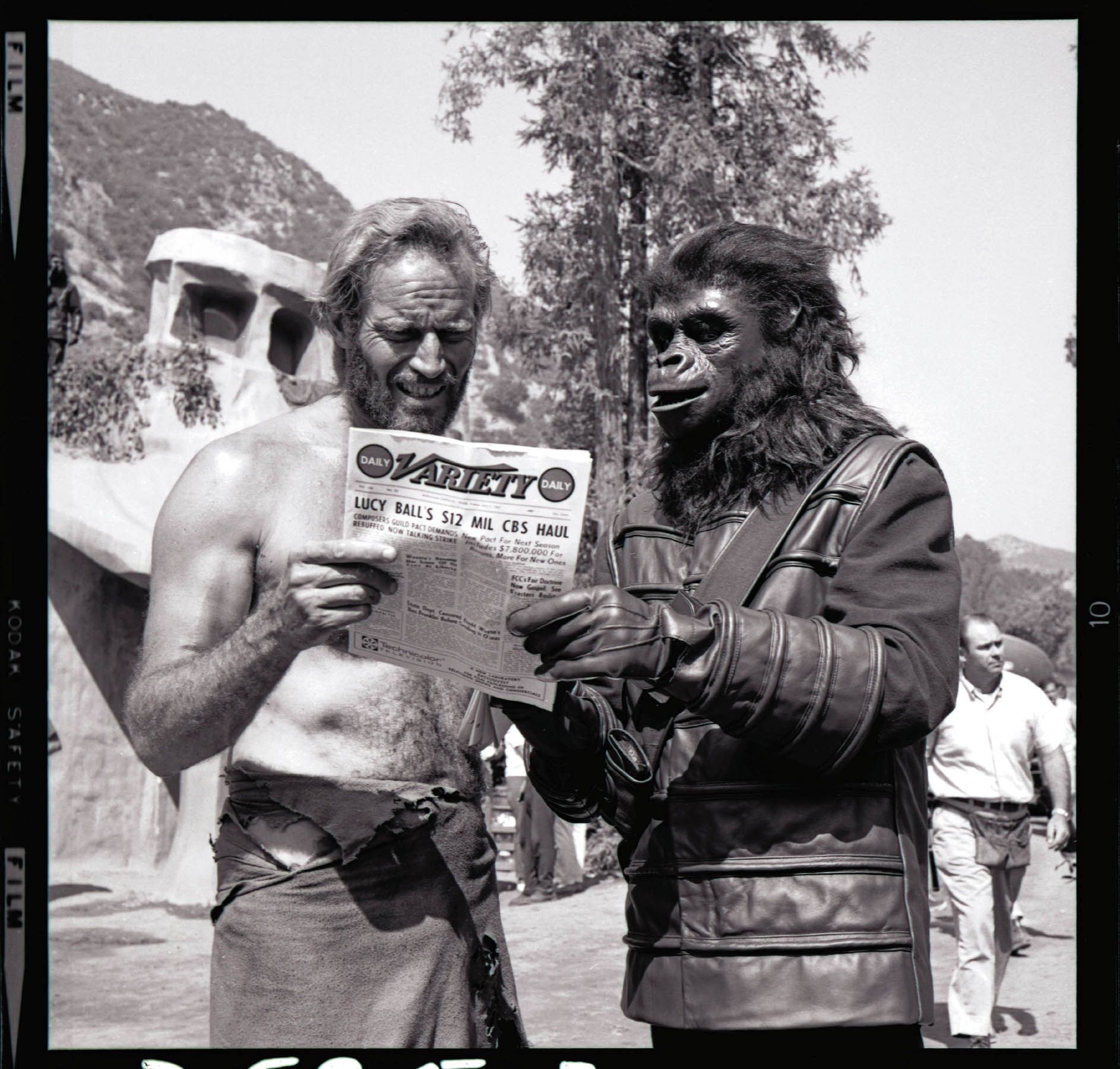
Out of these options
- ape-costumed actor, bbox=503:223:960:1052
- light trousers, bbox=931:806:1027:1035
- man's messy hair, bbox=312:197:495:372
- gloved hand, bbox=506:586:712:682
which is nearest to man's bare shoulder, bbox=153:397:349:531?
man's messy hair, bbox=312:197:495:372

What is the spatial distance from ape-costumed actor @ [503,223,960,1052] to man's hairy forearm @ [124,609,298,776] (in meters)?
0.44

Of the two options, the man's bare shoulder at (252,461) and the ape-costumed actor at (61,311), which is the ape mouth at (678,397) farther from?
the ape-costumed actor at (61,311)

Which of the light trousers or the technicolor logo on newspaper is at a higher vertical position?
the technicolor logo on newspaper

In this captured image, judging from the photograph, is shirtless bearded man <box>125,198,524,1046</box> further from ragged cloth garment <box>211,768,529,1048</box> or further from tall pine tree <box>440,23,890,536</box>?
tall pine tree <box>440,23,890,536</box>

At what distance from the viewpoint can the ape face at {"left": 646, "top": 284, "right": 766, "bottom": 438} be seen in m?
2.09

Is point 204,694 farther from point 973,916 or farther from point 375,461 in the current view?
point 973,916

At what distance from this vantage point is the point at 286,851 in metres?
2.31

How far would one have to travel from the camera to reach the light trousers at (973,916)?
18.0 feet

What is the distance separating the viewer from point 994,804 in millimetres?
5723

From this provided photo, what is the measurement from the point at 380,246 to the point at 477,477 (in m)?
0.89

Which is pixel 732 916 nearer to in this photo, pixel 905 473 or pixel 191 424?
pixel 905 473

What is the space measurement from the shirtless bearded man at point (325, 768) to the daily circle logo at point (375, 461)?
1.33 ft
